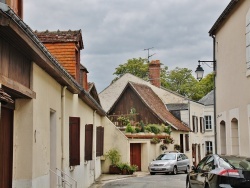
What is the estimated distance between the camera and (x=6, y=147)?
8578 mm

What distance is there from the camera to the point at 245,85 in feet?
42.9

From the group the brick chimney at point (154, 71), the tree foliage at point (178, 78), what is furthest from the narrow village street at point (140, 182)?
the tree foliage at point (178, 78)

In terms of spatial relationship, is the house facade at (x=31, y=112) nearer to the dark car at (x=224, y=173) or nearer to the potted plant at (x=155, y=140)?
the dark car at (x=224, y=173)

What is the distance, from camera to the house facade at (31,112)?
24.0ft

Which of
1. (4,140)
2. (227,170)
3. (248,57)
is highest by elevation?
(248,57)

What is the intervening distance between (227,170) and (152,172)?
19983mm

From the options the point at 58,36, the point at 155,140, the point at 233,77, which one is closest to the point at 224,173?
the point at 233,77

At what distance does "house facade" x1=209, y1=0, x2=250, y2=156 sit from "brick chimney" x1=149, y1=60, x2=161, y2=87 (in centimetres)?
2561

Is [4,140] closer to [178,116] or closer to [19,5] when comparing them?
[19,5]

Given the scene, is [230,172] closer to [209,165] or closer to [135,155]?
[209,165]

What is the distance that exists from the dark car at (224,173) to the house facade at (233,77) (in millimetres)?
2570

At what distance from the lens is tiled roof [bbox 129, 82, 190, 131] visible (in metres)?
37.8

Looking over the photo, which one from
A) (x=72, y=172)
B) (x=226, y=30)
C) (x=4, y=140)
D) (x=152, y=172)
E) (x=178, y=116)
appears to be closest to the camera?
(x=4, y=140)

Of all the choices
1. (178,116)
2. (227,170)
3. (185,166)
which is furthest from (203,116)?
(227,170)
